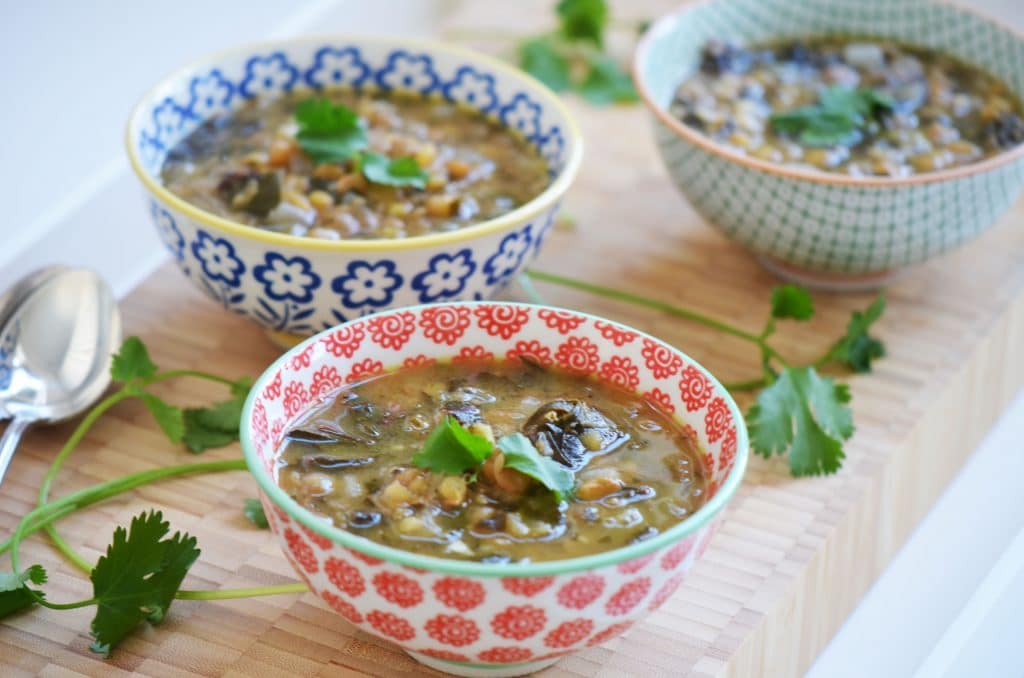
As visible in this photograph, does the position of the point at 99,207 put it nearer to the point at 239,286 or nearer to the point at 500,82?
the point at 239,286

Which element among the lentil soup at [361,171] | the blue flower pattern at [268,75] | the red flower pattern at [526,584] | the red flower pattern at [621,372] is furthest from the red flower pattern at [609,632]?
the blue flower pattern at [268,75]

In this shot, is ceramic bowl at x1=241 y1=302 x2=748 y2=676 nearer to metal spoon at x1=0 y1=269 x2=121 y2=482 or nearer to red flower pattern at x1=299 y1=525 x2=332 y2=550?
red flower pattern at x1=299 y1=525 x2=332 y2=550

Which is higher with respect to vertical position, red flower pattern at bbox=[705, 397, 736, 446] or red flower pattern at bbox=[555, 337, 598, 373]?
red flower pattern at bbox=[705, 397, 736, 446]

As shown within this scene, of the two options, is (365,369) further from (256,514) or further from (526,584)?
(526,584)

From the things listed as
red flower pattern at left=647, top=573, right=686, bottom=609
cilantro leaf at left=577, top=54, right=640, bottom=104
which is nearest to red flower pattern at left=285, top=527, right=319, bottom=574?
red flower pattern at left=647, top=573, right=686, bottom=609

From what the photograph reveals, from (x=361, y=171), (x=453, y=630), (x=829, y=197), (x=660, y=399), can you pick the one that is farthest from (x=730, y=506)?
(x=361, y=171)

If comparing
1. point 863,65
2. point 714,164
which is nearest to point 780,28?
point 863,65
